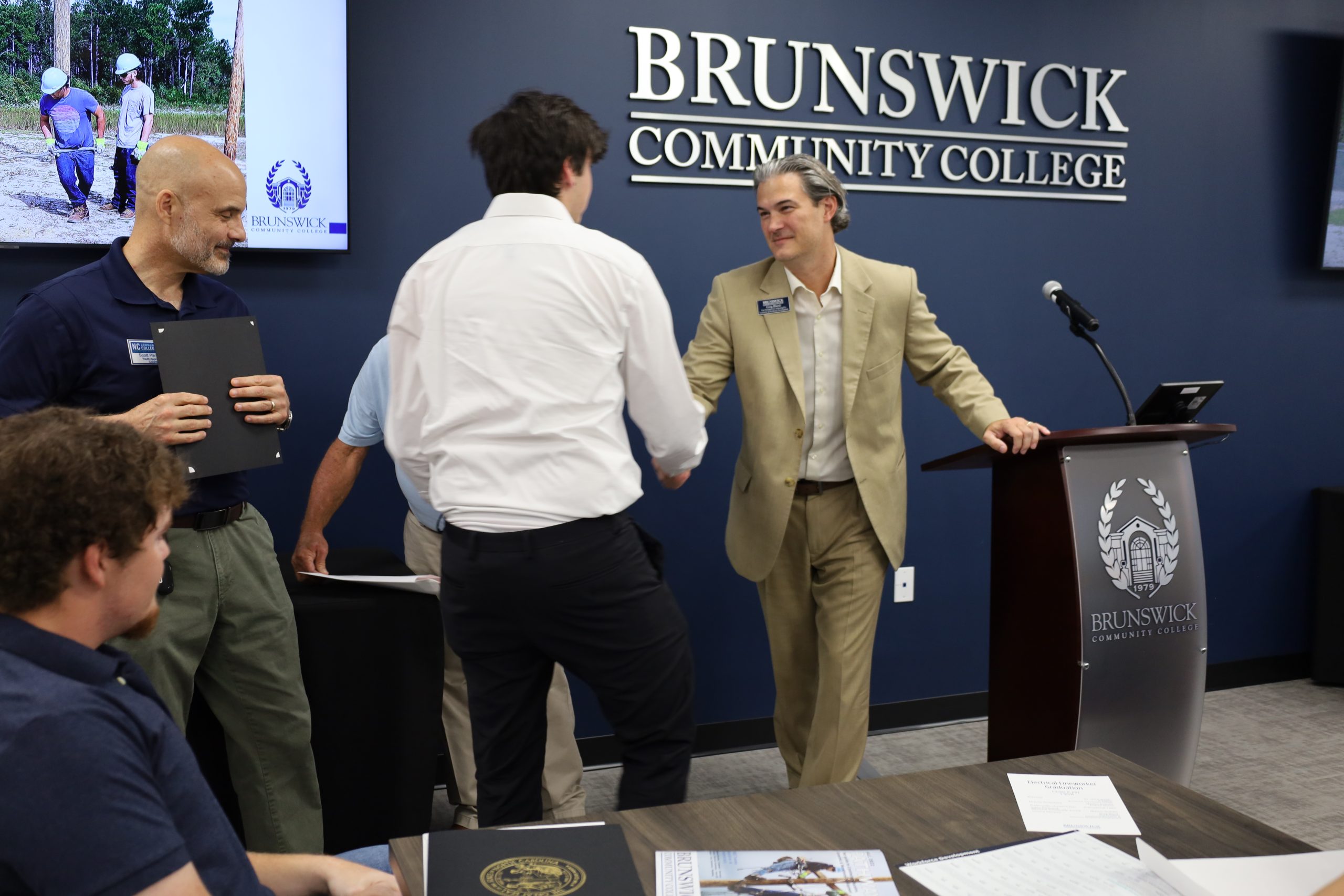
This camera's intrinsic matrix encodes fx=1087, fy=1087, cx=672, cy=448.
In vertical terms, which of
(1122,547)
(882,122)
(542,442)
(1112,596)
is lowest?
(1112,596)

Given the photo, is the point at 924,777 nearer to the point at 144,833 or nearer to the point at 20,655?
the point at 144,833

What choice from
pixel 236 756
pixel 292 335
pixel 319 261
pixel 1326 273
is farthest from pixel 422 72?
pixel 1326 273

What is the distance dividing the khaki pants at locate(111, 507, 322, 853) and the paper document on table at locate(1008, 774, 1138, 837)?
1.56 metres

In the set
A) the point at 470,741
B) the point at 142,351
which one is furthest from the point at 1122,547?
the point at 142,351

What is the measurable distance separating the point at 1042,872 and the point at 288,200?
2.61 meters

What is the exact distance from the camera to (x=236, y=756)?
2.36 m

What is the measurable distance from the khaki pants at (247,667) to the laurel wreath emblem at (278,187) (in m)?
1.06

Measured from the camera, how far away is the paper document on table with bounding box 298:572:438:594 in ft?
8.27

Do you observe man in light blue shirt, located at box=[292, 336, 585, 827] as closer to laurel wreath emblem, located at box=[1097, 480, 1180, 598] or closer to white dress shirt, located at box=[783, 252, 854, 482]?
white dress shirt, located at box=[783, 252, 854, 482]

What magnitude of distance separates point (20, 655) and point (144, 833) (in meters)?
0.20

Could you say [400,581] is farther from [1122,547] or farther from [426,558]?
[1122,547]

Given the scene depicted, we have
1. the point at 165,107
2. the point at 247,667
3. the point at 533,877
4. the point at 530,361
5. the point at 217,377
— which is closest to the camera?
the point at 533,877

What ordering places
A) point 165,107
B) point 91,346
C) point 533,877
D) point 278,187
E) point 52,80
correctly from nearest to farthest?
point 533,877 → point 91,346 → point 52,80 → point 165,107 → point 278,187

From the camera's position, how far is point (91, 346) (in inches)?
81.5
